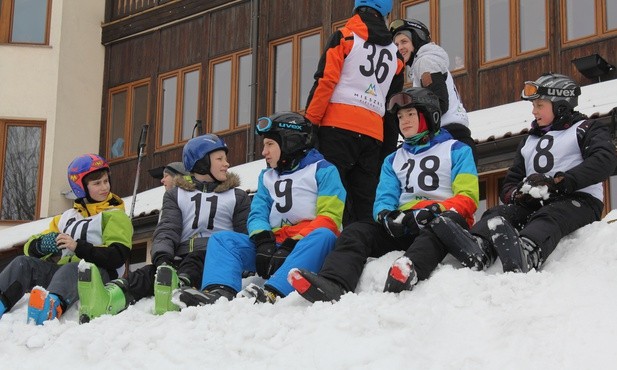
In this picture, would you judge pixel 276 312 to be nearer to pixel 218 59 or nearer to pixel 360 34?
pixel 360 34

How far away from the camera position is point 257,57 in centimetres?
1855

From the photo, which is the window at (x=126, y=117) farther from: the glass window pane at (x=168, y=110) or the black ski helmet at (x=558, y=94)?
the black ski helmet at (x=558, y=94)

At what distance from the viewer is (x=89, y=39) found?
21125mm

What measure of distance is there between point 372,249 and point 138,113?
518 inches

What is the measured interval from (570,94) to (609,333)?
9.05 ft

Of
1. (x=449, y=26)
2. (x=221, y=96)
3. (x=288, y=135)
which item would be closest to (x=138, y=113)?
Result: (x=221, y=96)

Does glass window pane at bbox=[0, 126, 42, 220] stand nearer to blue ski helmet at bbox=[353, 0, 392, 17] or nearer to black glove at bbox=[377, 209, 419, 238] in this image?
blue ski helmet at bbox=[353, 0, 392, 17]

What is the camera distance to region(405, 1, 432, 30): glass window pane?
16375 mm

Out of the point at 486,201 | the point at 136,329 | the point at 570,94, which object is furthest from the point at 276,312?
the point at 486,201

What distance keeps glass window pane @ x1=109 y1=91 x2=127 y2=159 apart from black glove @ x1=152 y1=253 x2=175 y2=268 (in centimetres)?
1193

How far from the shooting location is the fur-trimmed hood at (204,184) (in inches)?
364

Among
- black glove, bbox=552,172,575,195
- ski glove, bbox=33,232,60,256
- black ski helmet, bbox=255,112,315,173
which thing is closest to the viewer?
black glove, bbox=552,172,575,195

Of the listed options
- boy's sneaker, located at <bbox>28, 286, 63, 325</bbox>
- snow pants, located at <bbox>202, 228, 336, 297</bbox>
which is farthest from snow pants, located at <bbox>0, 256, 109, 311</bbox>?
snow pants, located at <bbox>202, 228, 336, 297</bbox>

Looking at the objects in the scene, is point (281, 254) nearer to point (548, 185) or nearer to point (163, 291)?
point (163, 291)
